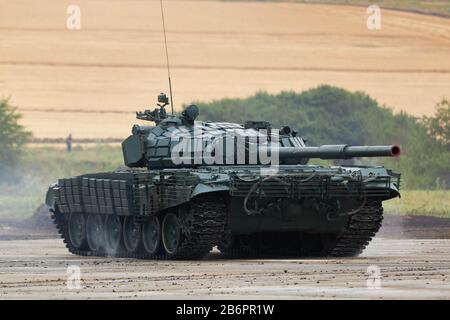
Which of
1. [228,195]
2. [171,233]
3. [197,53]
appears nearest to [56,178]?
[197,53]

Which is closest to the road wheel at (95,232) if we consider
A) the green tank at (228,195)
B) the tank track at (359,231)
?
the green tank at (228,195)

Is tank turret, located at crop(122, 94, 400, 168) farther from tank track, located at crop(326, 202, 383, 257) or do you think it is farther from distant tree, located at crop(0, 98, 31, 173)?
distant tree, located at crop(0, 98, 31, 173)

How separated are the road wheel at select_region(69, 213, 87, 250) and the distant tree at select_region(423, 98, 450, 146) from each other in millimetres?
34662

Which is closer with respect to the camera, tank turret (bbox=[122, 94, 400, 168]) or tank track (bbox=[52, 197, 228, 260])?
tank track (bbox=[52, 197, 228, 260])

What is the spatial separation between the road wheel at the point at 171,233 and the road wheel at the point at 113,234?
2.56 metres

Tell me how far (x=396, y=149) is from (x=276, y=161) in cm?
463

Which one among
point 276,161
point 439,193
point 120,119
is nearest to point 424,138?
point 439,193

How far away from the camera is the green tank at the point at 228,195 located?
29.8m

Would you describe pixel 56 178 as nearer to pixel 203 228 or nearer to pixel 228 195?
pixel 228 195

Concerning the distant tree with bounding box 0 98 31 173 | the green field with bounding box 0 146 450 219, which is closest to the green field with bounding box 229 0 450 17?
the green field with bounding box 0 146 450 219

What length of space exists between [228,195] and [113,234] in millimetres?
4768

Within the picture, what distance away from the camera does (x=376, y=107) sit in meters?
77.0

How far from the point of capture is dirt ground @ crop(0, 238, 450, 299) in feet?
72.9

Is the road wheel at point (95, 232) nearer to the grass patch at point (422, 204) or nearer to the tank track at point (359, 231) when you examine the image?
the tank track at point (359, 231)
